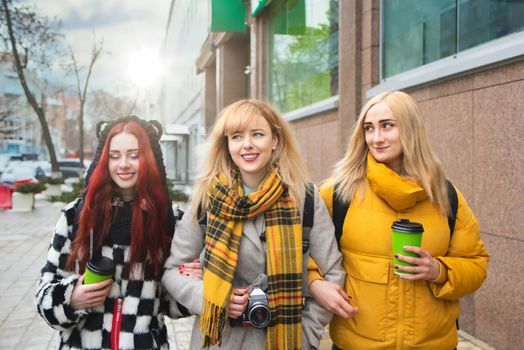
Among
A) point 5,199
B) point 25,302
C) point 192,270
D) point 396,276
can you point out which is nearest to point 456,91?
point 396,276

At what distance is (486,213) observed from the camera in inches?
172

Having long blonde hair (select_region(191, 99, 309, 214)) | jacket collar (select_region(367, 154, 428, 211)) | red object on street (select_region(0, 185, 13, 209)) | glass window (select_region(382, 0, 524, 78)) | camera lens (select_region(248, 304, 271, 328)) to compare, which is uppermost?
glass window (select_region(382, 0, 524, 78))

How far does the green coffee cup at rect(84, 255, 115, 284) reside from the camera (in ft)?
7.15

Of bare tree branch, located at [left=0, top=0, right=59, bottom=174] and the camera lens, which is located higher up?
bare tree branch, located at [left=0, top=0, right=59, bottom=174]

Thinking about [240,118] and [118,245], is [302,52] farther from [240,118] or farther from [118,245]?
[118,245]

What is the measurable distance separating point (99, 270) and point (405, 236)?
52.5 inches

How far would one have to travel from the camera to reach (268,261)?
2234 millimetres

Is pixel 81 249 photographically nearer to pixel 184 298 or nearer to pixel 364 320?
pixel 184 298

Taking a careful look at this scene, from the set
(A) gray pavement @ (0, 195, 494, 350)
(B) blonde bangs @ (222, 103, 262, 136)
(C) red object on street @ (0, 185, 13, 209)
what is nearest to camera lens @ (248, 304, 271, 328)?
(B) blonde bangs @ (222, 103, 262, 136)

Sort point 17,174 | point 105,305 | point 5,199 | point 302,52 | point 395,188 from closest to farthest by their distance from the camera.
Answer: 1. point 395,188
2. point 105,305
3. point 302,52
4. point 5,199
5. point 17,174

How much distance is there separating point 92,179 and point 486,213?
11.3ft

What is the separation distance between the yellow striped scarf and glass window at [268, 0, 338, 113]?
6513mm

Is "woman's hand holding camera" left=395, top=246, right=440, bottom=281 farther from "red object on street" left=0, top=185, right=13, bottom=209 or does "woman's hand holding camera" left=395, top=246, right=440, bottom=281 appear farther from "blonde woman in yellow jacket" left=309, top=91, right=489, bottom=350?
"red object on street" left=0, top=185, right=13, bottom=209

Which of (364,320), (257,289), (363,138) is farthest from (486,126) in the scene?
(257,289)
